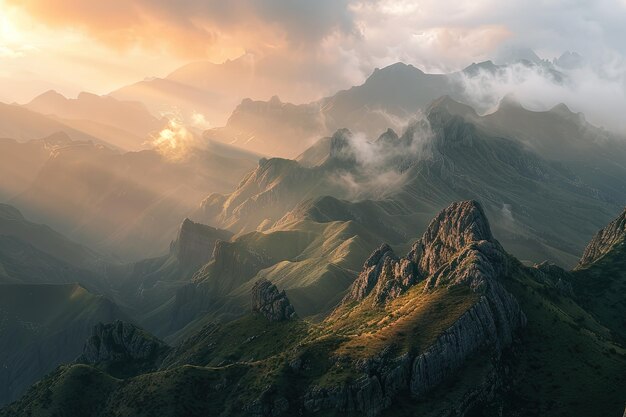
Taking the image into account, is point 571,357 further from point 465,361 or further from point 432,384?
point 432,384

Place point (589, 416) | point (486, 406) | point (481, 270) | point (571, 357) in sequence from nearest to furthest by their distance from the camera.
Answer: point (589, 416) → point (486, 406) → point (571, 357) → point (481, 270)

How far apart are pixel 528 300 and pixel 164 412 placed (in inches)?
4872

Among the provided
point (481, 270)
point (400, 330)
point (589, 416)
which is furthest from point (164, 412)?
point (589, 416)

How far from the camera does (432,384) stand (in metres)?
164

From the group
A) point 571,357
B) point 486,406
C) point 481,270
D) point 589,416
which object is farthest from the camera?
point 481,270

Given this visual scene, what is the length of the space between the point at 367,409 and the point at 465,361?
32.4 metres

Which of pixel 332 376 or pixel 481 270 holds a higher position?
pixel 481 270

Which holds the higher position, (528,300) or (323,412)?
(528,300)

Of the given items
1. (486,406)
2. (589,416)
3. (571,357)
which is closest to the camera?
(589,416)

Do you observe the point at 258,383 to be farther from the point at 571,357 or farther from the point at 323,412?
the point at 571,357

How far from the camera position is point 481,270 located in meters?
190

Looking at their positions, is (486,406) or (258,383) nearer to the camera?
(486,406)

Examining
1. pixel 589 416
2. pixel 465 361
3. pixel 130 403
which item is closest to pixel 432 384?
pixel 465 361

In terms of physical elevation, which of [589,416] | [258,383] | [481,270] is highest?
[481,270]
